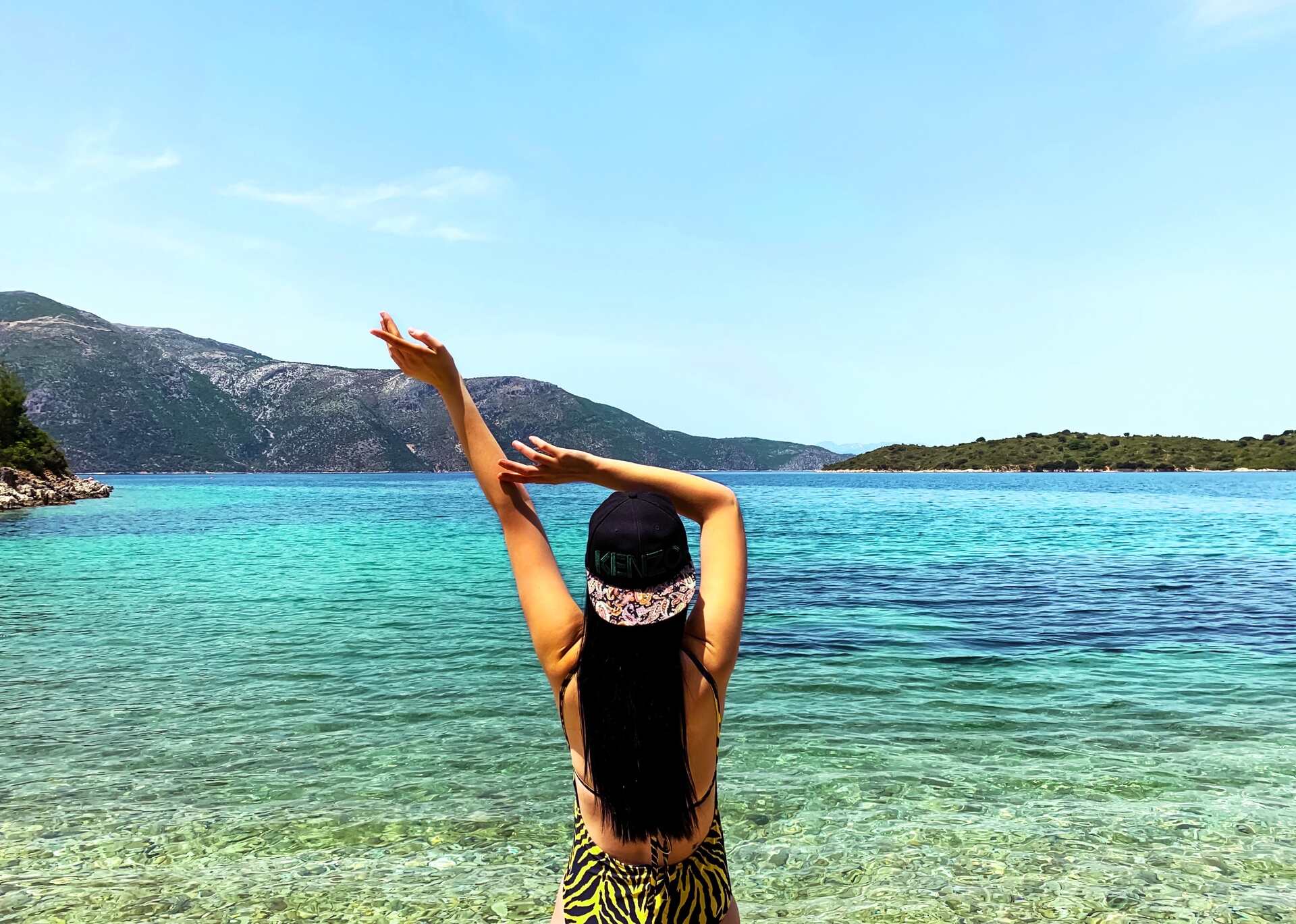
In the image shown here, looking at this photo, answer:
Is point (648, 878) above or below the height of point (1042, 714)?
above

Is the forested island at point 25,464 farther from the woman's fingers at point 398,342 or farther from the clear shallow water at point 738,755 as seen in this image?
the woman's fingers at point 398,342

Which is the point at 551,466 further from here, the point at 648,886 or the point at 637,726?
the point at 648,886

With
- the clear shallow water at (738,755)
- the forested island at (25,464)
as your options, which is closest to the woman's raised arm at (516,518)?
the clear shallow water at (738,755)

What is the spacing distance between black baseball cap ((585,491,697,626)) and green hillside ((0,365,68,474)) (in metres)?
75.3

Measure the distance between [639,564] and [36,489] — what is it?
74665mm

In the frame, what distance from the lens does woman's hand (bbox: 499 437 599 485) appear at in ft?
8.17

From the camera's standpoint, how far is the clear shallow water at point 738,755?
588 cm

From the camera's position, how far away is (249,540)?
4069 cm

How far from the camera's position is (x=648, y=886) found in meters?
2.63

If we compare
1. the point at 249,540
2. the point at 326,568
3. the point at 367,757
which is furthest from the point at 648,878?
the point at 249,540

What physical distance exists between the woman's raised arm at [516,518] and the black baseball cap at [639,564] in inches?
11.1

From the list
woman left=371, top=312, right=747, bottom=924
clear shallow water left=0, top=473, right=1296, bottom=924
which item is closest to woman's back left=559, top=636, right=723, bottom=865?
woman left=371, top=312, right=747, bottom=924

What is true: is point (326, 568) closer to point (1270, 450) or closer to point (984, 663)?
point (984, 663)

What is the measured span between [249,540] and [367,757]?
36.1m
